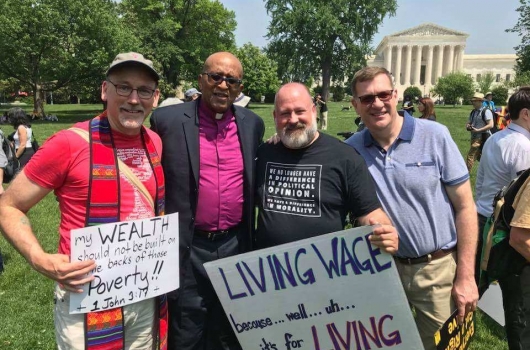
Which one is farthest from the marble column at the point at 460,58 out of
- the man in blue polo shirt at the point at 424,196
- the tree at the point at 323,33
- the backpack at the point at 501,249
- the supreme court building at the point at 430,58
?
the man in blue polo shirt at the point at 424,196

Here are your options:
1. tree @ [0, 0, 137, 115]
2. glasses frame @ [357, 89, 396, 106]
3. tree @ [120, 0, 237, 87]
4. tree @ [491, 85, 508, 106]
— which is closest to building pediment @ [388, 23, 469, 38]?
tree @ [491, 85, 508, 106]

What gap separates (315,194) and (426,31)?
115845mm

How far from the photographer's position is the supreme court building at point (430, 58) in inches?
4043

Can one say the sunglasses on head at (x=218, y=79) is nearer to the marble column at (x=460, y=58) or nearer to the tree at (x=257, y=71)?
the tree at (x=257, y=71)

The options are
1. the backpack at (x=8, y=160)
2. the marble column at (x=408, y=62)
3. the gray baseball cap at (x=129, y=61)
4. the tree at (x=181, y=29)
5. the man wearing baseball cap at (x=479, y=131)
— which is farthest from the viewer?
the marble column at (x=408, y=62)

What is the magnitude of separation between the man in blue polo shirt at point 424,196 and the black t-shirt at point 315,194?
0.19m

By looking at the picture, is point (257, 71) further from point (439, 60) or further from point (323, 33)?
point (439, 60)

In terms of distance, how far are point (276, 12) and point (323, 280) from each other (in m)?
56.4

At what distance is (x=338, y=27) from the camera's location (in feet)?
169

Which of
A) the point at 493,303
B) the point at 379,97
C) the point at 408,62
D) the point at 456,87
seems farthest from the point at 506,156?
the point at 408,62

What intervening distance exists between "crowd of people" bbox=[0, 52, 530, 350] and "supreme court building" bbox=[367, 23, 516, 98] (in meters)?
105

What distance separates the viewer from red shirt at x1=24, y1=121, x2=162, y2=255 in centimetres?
212

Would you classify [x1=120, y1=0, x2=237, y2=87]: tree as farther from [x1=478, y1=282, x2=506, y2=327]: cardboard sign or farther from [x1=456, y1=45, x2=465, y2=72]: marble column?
[x1=456, y1=45, x2=465, y2=72]: marble column

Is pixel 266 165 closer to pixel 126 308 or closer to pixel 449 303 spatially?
pixel 126 308
